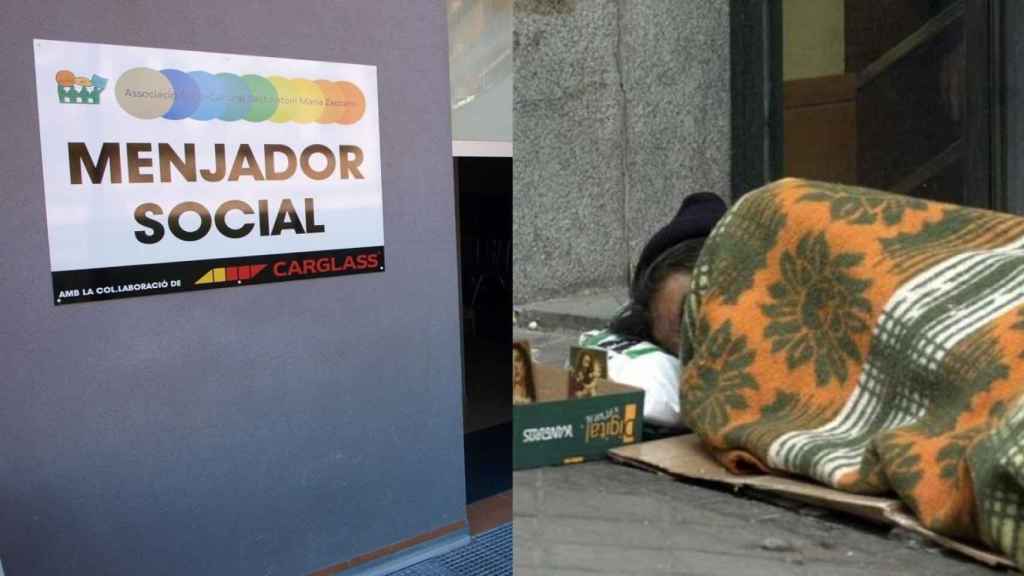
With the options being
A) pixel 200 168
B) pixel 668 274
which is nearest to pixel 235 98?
pixel 200 168

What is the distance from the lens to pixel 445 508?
1.16 m

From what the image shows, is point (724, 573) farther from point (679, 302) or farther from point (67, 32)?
point (67, 32)

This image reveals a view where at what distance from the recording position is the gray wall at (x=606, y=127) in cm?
56

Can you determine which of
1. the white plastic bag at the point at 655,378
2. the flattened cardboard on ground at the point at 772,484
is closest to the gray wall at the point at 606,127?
the white plastic bag at the point at 655,378

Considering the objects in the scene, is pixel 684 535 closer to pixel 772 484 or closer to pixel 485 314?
pixel 772 484

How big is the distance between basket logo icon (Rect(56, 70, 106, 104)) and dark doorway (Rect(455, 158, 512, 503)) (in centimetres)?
28

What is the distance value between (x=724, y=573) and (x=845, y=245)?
0.46 m

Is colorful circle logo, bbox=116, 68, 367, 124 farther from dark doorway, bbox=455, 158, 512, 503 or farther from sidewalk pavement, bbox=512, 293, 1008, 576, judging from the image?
sidewalk pavement, bbox=512, 293, 1008, 576

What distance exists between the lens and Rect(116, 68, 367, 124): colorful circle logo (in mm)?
827

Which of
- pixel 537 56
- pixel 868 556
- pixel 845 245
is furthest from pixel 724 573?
pixel 537 56

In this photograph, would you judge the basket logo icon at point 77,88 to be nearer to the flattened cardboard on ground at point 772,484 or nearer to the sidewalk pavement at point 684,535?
the sidewalk pavement at point 684,535

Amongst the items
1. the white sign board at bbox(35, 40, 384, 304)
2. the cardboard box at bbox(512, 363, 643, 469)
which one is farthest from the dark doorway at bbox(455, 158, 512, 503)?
the white sign board at bbox(35, 40, 384, 304)

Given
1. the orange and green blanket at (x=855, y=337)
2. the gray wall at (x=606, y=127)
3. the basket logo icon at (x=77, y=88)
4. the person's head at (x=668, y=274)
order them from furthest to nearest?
the orange and green blanket at (x=855, y=337) < the person's head at (x=668, y=274) < the basket logo icon at (x=77, y=88) < the gray wall at (x=606, y=127)

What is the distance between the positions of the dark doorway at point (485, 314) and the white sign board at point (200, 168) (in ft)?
0.44
